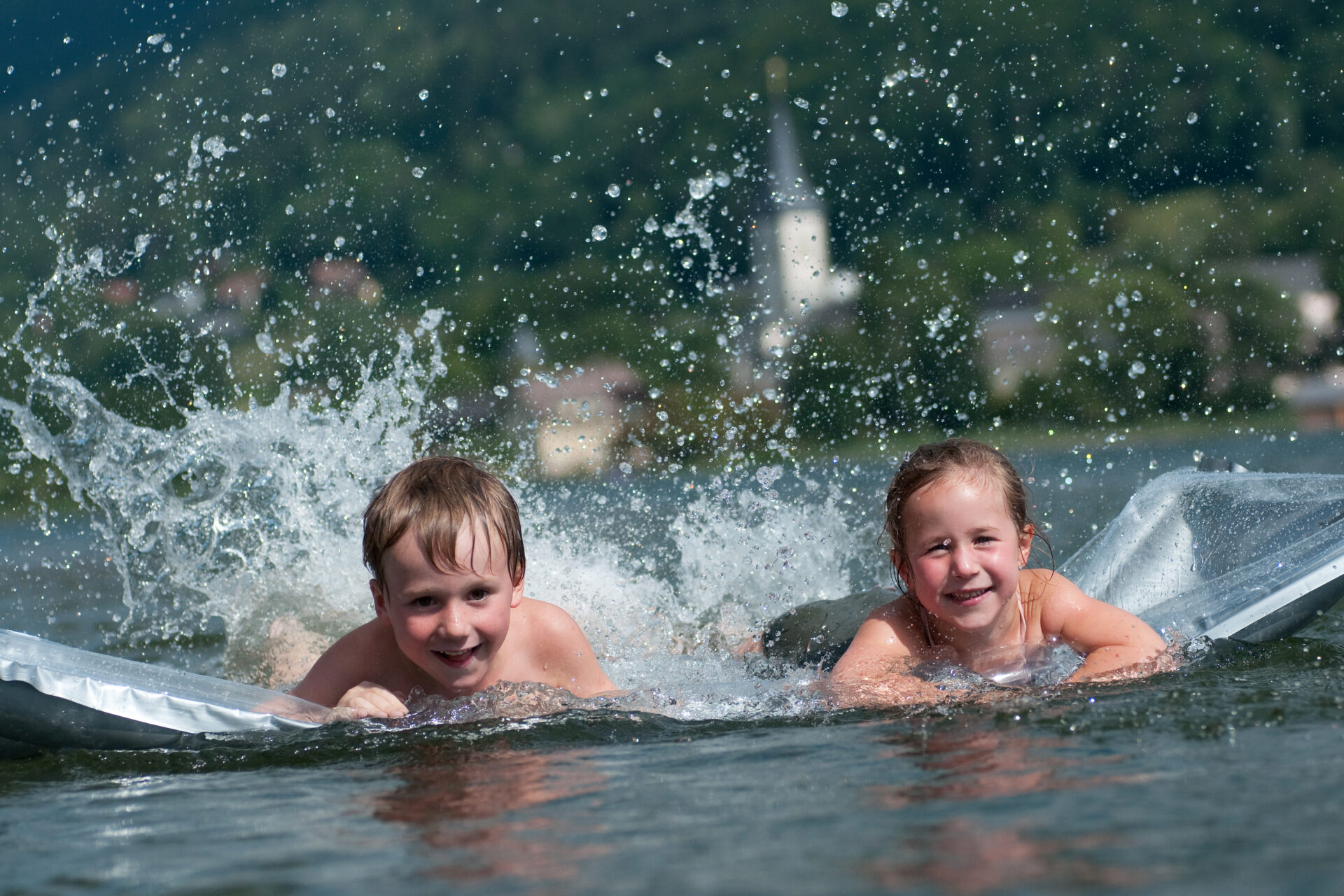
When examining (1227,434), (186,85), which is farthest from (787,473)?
(186,85)

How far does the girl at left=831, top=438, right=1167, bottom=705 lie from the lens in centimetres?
355

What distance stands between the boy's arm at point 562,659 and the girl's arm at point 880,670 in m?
0.64

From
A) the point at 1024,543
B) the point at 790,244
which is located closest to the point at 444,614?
the point at 1024,543

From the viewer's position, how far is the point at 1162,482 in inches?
201

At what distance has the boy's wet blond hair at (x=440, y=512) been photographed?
3.19m

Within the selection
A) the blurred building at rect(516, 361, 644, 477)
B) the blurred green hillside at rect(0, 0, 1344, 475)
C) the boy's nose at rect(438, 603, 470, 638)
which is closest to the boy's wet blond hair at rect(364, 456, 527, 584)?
the boy's nose at rect(438, 603, 470, 638)

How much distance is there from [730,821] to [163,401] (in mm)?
29235

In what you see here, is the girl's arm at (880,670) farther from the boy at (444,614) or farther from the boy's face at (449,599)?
the boy's face at (449,599)

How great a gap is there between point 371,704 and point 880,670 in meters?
1.31

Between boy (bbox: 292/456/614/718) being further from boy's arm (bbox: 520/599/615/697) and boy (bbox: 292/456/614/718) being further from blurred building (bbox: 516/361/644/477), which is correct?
blurred building (bbox: 516/361/644/477)

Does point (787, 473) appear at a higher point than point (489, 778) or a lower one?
higher

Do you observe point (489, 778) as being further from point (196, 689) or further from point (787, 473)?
point (787, 473)

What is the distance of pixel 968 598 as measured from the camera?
3605 mm

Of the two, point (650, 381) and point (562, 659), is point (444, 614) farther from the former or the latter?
point (650, 381)
